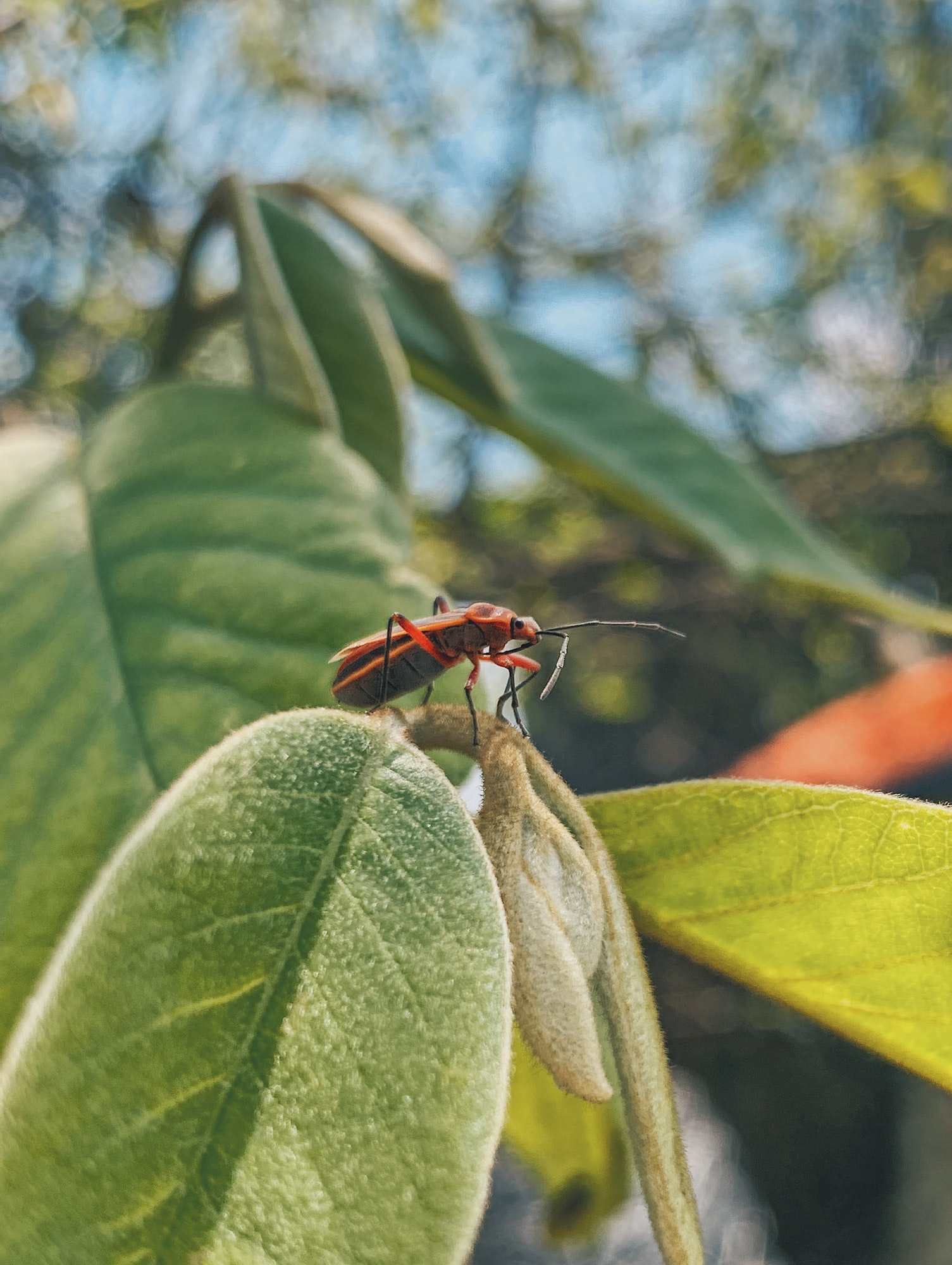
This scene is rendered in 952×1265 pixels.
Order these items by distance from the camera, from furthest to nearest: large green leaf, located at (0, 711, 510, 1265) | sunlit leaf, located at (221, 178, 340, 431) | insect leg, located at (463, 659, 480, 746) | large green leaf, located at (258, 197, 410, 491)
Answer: large green leaf, located at (258, 197, 410, 491) → sunlit leaf, located at (221, 178, 340, 431) → insect leg, located at (463, 659, 480, 746) → large green leaf, located at (0, 711, 510, 1265)

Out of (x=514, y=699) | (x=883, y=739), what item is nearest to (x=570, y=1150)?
(x=514, y=699)

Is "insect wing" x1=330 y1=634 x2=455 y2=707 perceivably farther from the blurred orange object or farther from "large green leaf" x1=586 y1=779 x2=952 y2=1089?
the blurred orange object

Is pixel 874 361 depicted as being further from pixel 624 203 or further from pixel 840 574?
pixel 840 574

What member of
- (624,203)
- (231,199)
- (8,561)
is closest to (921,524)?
(624,203)

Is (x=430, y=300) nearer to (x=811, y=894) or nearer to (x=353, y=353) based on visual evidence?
(x=353, y=353)

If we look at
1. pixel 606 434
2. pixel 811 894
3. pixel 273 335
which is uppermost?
pixel 273 335

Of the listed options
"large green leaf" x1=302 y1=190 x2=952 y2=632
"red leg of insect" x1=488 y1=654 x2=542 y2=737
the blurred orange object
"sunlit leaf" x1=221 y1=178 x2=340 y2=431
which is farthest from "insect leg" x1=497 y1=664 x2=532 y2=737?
the blurred orange object
